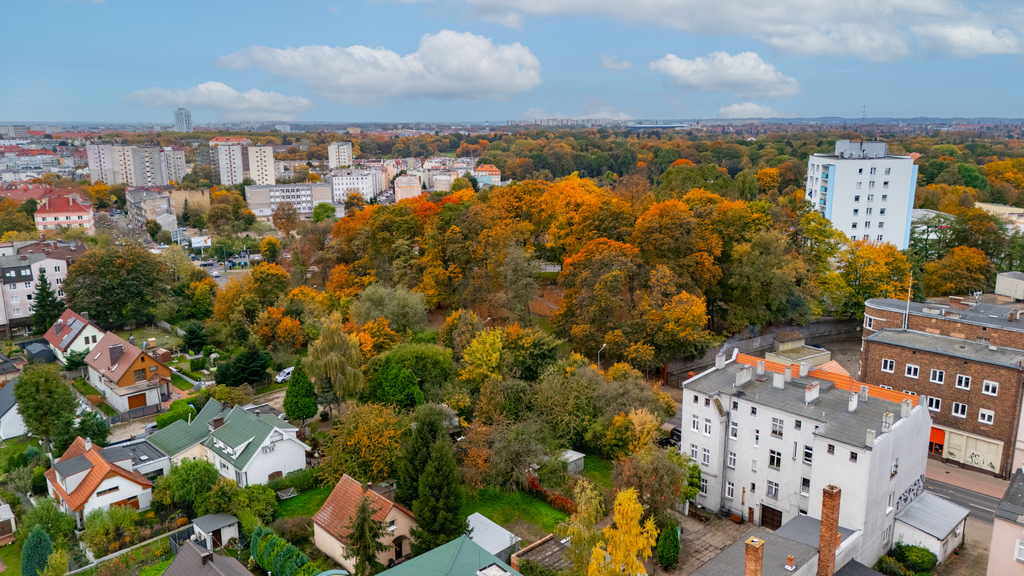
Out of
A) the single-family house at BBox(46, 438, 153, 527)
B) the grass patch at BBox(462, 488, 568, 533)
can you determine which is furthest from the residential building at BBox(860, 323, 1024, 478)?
the single-family house at BBox(46, 438, 153, 527)

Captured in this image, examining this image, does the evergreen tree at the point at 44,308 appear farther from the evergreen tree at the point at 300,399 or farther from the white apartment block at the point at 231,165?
the white apartment block at the point at 231,165

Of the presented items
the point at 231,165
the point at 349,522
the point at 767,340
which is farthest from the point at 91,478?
the point at 231,165

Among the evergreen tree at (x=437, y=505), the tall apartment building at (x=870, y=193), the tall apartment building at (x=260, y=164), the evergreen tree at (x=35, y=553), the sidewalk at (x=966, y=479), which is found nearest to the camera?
the evergreen tree at (x=437, y=505)

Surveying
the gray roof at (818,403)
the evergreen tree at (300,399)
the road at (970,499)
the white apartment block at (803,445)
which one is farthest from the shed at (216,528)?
the road at (970,499)

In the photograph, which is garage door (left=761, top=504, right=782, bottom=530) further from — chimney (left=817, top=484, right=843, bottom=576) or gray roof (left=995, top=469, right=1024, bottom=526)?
gray roof (left=995, top=469, right=1024, bottom=526)

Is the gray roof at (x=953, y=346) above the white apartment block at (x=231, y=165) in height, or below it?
below

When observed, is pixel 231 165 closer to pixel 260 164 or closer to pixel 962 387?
pixel 260 164

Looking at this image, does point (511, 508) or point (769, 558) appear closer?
point (769, 558)

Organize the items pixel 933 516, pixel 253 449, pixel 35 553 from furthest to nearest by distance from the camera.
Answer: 1. pixel 253 449
2. pixel 933 516
3. pixel 35 553
